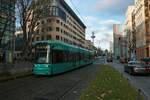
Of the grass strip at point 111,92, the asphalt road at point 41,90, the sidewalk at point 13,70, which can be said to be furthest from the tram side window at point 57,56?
the grass strip at point 111,92

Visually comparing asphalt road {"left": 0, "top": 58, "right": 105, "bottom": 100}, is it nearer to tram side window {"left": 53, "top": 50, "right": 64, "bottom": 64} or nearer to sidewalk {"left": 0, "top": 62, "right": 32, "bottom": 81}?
sidewalk {"left": 0, "top": 62, "right": 32, "bottom": 81}

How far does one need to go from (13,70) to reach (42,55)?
3.32 meters

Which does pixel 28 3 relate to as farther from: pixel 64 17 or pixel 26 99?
pixel 64 17

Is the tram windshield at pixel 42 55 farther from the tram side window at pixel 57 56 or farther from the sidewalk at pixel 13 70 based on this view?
the sidewalk at pixel 13 70

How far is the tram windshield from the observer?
22.5 meters

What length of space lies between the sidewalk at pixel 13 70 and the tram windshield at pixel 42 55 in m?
2.28

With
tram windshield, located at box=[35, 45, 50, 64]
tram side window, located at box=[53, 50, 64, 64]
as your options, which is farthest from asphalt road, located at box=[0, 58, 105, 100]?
tram side window, located at box=[53, 50, 64, 64]

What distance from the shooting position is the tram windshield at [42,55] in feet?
73.7

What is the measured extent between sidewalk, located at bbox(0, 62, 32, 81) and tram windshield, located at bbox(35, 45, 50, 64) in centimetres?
228

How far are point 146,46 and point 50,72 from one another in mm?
47970

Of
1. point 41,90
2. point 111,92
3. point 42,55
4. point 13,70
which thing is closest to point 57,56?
point 42,55

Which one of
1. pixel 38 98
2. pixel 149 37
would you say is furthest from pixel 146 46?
pixel 38 98

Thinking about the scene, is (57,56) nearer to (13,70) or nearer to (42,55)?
(42,55)

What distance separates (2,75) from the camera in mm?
21250
